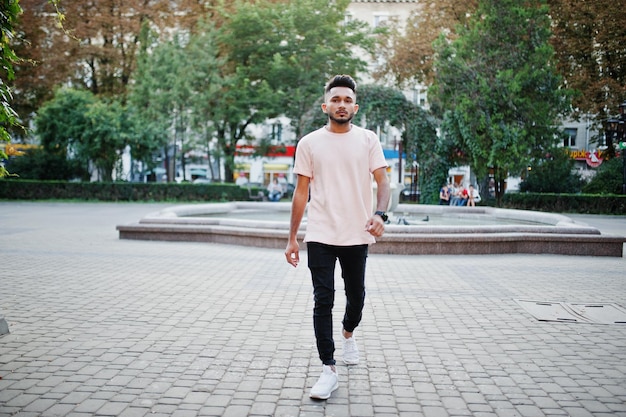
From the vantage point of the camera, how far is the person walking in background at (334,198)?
4082 mm

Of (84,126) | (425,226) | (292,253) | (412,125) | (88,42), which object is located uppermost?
(88,42)

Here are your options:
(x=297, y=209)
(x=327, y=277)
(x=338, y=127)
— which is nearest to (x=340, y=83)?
(x=338, y=127)

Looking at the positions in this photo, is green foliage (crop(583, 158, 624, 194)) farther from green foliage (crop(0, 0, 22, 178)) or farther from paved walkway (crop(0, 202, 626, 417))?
green foliage (crop(0, 0, 22, 178))

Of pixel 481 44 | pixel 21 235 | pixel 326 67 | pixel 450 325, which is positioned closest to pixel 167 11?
pixel 326 67

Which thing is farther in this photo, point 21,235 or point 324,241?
point 21,235

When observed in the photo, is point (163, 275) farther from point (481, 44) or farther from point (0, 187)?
point (0, 187)

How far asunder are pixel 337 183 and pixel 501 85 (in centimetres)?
2696

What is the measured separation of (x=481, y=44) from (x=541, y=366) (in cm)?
2724

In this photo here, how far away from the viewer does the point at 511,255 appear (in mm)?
12133

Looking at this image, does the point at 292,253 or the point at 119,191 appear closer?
the point at 292,253

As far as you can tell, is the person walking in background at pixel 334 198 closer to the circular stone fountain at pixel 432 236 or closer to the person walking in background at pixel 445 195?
the circular stone fountain at pixel 432 236

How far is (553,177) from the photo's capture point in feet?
107

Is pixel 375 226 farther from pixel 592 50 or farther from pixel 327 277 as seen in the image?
pixel 592 50

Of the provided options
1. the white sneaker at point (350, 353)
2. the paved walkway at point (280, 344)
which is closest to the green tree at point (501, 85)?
the paved walkway at point (280, 344)
